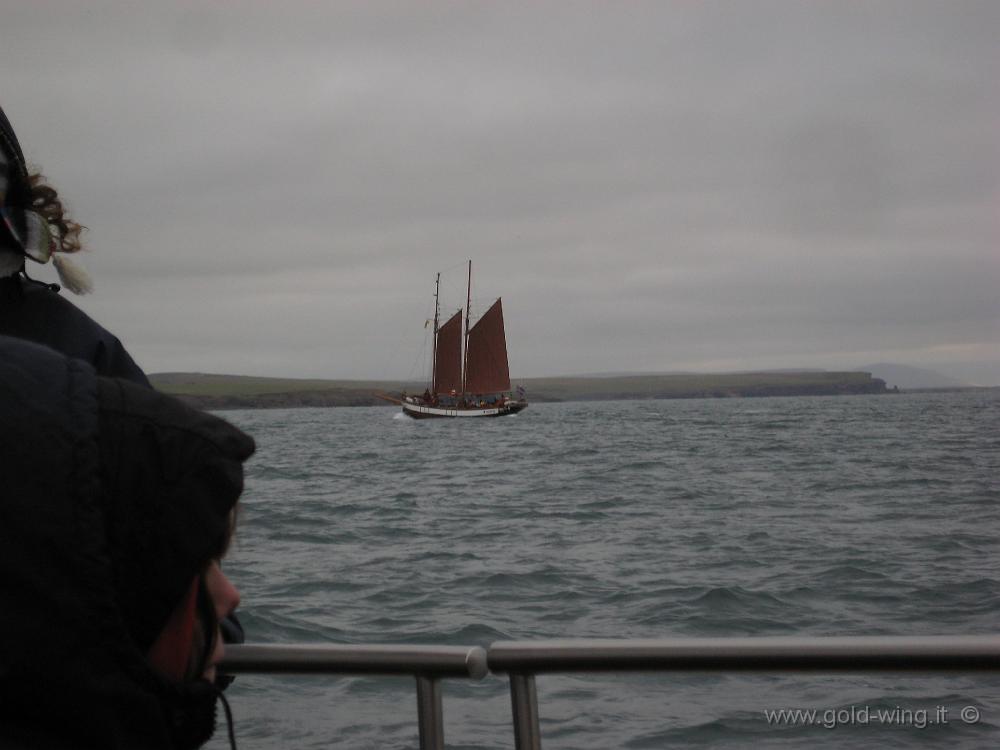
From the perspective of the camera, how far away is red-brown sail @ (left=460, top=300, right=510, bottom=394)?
7519 cm

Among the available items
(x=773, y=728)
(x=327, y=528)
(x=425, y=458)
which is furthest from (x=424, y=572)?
(x=425, y=458)

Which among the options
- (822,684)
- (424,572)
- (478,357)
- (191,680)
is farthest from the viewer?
(478,357)

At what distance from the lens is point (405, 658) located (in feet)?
5.74

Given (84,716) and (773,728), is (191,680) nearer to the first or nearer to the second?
(84,716)

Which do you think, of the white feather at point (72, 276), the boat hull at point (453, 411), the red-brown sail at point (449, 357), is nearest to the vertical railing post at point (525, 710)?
the white feather at point (72, 276)

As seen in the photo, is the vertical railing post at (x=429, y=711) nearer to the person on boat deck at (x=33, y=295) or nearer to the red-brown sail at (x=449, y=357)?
the person on boat deck at (x=33, y=295)

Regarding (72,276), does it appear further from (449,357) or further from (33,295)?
(449,357)

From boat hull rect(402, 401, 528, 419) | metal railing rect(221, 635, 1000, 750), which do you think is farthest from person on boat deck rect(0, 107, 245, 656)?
boat hull rect(402, 401, 528, 419)

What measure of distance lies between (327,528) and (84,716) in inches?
698

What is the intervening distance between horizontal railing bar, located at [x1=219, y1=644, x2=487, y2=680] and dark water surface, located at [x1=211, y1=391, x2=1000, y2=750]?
225mm

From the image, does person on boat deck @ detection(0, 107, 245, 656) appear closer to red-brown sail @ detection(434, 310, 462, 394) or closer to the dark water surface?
the dark water surface

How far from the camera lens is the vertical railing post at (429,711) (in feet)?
5.94

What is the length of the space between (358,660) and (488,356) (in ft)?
252

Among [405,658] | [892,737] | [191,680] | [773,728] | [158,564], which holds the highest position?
[158,564]
